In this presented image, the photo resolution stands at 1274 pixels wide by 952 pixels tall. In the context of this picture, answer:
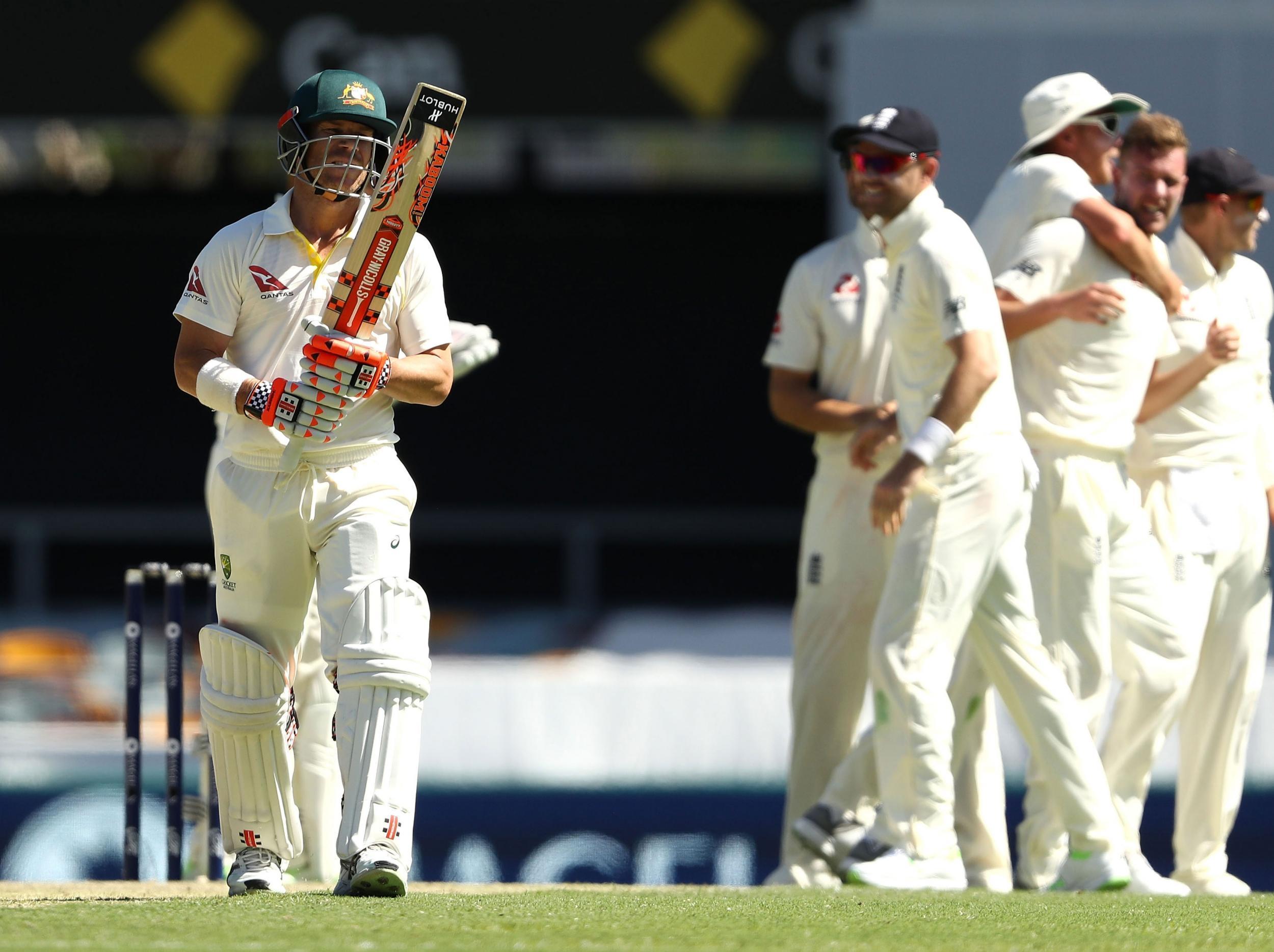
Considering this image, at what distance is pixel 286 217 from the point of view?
4051 millimetres

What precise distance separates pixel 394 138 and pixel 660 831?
275cm

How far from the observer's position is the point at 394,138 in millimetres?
4035

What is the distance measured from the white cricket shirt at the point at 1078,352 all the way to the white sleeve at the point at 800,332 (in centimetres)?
54

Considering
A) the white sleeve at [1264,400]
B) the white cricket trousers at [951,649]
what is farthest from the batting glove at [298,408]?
the white sleeve at [1264,400]

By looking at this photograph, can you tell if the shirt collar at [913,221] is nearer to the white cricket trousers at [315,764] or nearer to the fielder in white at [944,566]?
the fielder in white at [944,566]

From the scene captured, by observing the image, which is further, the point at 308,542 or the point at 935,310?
the point at 935,310

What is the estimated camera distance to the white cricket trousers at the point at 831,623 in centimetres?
518

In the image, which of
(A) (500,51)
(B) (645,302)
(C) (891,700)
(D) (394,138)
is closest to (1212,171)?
(C) (891,700)

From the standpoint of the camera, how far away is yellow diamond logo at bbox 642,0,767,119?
848cm

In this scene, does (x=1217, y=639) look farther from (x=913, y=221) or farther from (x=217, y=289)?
(x=217, y=289)

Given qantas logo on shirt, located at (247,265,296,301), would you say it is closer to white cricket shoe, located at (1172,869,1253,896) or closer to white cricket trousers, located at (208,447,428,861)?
white cricket trousers, located at (208,447,428,861)

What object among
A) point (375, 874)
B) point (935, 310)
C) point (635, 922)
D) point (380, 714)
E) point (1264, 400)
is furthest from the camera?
point (1264, 400)

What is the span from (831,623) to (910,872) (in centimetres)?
93

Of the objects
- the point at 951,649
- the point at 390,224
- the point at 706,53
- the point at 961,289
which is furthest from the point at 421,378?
the point at 706,53
